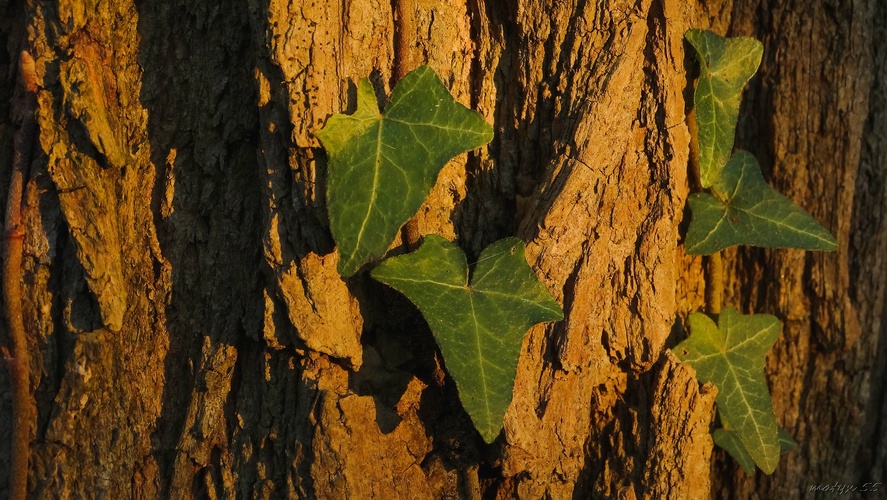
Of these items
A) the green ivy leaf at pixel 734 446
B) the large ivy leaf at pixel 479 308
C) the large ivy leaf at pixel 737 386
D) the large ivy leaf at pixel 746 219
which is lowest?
the green ivy leaf at pixel 734 446

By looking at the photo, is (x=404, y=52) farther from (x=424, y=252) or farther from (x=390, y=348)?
(x=390, y=348)

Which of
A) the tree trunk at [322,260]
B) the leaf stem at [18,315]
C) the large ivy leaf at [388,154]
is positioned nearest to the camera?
the large ivy leaf at [388,154]

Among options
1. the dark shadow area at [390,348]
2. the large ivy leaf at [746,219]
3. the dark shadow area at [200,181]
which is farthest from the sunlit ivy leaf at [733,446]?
the dark shadow area at [200,181]

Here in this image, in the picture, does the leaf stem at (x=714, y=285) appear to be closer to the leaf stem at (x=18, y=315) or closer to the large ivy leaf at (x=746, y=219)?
the large ivy leaf at (x=746, y=219)

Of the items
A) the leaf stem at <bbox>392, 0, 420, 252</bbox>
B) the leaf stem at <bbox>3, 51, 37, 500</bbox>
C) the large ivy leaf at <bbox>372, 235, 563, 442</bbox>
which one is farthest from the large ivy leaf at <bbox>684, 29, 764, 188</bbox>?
the leaf stem at <bbox>3, 51, 37, 500</bbox>

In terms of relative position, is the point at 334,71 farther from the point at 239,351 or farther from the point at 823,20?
the point at 823,20

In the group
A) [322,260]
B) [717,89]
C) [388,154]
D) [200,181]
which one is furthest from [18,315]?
[717,89]

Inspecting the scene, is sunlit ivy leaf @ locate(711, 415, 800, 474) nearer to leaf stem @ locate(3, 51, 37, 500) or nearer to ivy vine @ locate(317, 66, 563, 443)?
ivy vine @ locate(317, 66, 563, 443)
